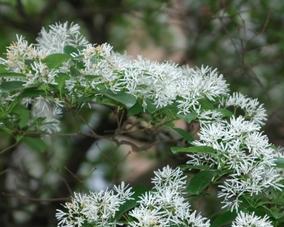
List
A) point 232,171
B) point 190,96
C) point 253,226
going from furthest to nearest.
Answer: point 190,96, point 232,171, point 253,226

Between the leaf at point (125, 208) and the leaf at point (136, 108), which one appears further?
the leaf at point (136, 108)

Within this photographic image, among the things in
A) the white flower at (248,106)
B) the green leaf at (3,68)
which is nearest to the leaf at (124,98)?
the green leaf at (3,68)

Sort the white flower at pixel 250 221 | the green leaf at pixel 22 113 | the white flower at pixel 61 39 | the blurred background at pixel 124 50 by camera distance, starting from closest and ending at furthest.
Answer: the white flower at pixel 250 221 < the green leaf at pixel 22 113 < the white flower at pixel 61 39 < the blurred background at pixel 124 50

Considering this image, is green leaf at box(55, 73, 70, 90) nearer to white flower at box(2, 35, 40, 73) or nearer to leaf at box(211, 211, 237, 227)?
white flower at box(2, 35, 40, 73)

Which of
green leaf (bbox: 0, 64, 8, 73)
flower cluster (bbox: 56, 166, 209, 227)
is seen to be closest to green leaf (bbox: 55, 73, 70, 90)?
green leaf (bbox: 0, 64, 8, 73)

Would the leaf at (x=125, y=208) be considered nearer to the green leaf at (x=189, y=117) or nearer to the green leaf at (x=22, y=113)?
the green leaf at (x=189, y=117)

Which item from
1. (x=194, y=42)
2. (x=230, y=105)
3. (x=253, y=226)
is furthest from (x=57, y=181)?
(x=253, y=226)

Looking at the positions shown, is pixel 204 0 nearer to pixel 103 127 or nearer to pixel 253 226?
pixel 103 127
